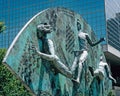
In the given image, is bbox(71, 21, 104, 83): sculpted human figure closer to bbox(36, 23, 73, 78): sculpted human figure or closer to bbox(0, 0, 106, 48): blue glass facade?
bbox(36, 23, 73, 78): sculpted human figure

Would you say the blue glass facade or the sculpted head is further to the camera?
the blue glass facade

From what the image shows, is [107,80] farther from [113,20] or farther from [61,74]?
[113,20]

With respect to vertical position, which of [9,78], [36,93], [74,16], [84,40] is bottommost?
[9,78]

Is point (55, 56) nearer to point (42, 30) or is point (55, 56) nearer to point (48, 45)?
point (48, 45)

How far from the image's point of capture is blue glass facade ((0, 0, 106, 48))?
49.8 m

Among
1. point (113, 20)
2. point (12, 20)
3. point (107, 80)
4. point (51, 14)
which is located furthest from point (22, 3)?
point (51, 14)

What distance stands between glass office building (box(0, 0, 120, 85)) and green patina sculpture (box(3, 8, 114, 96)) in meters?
31.9

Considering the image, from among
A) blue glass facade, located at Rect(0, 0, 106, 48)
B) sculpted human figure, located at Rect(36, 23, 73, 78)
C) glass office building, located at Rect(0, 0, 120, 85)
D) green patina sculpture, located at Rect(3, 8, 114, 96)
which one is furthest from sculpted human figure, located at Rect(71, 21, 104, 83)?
blue glass facade, located at Rect(0, 0, 106, 48)

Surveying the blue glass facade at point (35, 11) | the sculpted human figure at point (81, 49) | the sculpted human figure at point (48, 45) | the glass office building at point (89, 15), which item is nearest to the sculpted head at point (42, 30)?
the sculpted human figure at point (48, 45)

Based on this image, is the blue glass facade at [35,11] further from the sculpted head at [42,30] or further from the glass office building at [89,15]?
the sculpted head at [42,30]

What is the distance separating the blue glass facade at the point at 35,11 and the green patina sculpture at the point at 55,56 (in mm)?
33689

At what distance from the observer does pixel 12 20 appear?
56469 millimetres

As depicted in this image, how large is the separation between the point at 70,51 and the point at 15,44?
3739 millimetres

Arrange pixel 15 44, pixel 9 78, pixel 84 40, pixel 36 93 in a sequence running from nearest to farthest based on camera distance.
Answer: pixel 15 44
pixel 36 93
pixel 84 40
pixel 9 78
